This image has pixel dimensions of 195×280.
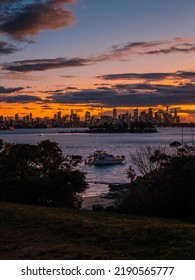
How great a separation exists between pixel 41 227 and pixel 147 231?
2.61 m

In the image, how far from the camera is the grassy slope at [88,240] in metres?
8.27

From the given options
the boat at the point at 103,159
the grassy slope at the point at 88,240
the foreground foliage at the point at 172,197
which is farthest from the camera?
the boat at the point at 103,159

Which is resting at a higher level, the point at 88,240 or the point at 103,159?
the point at 88,240

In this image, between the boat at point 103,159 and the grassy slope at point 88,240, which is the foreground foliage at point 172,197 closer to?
the grassy slope at point 88,240

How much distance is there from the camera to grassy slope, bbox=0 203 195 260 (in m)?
8.27

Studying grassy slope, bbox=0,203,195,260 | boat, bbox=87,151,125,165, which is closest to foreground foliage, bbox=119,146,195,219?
grassy slope, bbox=0,203,195,260

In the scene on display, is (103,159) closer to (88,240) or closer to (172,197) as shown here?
→ (172,197)

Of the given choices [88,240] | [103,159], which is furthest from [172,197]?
[103,159]

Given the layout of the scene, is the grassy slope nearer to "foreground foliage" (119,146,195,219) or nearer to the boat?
"foreground foliage" (119,146,195,219)

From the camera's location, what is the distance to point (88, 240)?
9.55 metres

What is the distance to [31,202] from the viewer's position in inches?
939

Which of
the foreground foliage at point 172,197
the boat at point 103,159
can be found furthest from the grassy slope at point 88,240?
the boat at point 103,159
